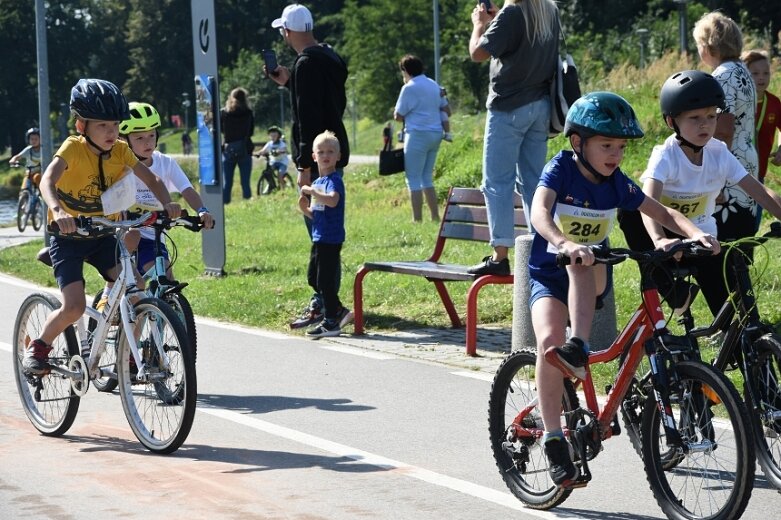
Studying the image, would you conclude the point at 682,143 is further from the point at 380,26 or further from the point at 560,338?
the point at 380,26

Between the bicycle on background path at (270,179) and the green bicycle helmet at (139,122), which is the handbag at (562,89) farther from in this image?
the bicycle on background path at (270,179)

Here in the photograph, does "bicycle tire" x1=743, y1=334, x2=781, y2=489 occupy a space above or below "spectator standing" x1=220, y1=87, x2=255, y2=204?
below

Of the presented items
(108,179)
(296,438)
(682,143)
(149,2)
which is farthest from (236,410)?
(149,2)

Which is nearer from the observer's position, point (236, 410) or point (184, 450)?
point (184, 450)

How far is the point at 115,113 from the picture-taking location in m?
7.10

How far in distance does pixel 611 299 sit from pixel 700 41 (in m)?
1.70

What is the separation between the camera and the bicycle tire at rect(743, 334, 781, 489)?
5.69 m

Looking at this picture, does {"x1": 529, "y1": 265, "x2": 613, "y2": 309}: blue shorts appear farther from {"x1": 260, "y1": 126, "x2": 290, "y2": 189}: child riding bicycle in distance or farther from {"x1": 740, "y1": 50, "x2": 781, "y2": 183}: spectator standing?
{"x1": 260, "y1": 126, "x2": 290, "y2": 189}: child riding bicycle in distance

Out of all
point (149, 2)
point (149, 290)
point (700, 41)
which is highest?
point (149, 2)

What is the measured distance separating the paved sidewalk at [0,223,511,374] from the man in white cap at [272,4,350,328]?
0.59 metres

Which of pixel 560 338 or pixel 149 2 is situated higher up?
pixel 149 2

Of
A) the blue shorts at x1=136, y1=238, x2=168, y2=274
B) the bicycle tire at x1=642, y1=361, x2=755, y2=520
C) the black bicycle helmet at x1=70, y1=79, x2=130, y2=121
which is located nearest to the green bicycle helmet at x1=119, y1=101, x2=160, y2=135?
the blue shorts at x1=136, y1=238, x2=168, y2=274

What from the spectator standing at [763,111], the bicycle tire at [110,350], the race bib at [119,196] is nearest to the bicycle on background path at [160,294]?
the bicycle tire at [110,350]

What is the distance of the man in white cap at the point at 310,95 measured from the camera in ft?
34.0
